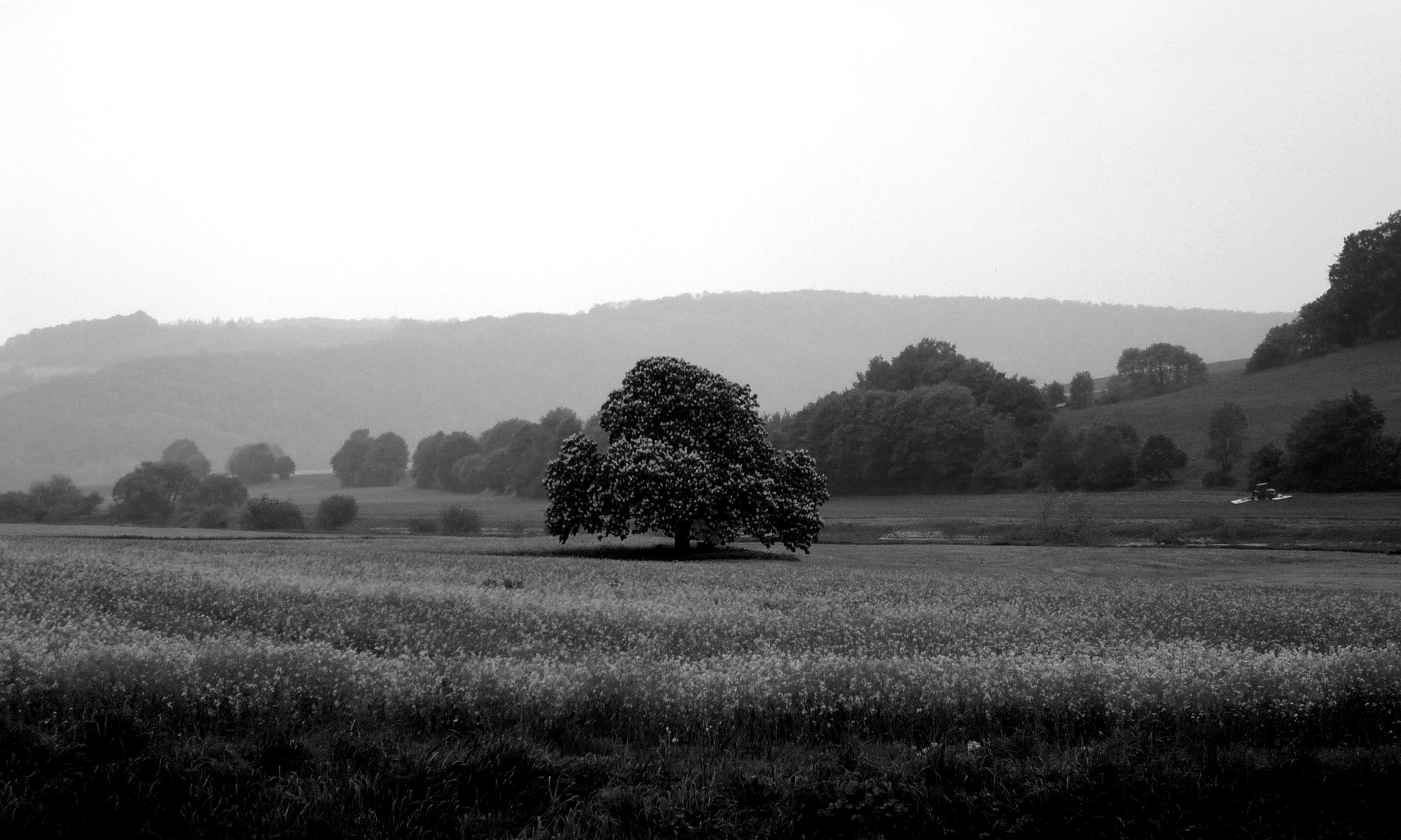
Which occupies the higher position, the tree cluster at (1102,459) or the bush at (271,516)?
the tree cluster at (1102,459)

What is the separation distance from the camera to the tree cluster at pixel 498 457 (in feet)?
394

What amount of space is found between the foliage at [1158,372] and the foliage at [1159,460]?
1926 inches

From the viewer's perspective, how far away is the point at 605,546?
4731cm

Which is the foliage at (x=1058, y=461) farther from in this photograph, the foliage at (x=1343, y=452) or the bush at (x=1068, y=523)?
the bush at (x=1068, y=523)

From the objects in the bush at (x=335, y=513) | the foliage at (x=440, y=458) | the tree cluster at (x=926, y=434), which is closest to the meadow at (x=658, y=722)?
the bush at (x=335, y=513)

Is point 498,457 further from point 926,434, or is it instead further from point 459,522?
point 926,434

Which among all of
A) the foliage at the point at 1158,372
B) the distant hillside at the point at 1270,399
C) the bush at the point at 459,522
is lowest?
the bush at the point at 459,522

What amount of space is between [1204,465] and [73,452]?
177 meters

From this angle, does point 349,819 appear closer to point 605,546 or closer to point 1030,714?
point 1030,714

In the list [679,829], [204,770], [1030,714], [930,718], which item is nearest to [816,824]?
[679,829]

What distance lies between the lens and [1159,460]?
87438mm

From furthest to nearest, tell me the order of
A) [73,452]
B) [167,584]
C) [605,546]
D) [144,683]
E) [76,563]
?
1. [73,452]
2. [605,546]
3. [76,563]
4. [167,584]
5. [144,683]

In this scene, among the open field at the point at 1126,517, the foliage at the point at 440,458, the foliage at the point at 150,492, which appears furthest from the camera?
the foliage at the point at 440,458

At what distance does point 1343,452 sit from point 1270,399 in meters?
34.5
